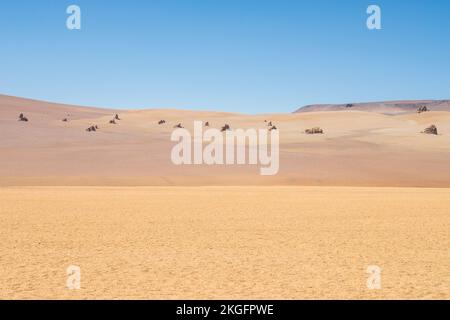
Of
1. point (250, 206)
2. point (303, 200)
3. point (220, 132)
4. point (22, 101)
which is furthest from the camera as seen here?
point (22, 101)

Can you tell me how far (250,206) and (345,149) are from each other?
30326mm

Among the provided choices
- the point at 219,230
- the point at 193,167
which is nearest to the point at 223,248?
the point at 219,230

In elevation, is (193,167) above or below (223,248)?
above

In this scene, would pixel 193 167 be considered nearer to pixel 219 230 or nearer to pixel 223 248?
pixel 219 230

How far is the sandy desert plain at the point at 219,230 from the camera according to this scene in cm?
998

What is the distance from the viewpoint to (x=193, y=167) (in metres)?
42.7

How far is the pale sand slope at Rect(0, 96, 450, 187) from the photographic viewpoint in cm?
3828

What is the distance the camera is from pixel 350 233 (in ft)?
52.9

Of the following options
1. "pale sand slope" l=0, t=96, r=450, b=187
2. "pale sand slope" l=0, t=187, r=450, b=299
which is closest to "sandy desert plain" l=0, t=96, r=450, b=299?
"pale sand slope" l=0, t=187, r=450, b=299

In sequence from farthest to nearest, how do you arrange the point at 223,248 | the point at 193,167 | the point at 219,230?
the point at 193,167, the point at 219,230, the point at 223,248

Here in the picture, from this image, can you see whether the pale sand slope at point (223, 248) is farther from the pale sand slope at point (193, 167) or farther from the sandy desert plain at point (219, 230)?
the pale sand slope at point (193, 167)

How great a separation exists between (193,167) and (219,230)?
26469 millimetres

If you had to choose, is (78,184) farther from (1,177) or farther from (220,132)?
(220,132)
